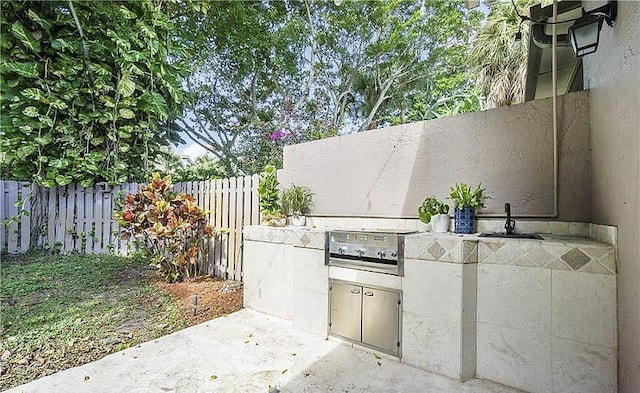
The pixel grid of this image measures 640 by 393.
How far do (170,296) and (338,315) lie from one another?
234 cm

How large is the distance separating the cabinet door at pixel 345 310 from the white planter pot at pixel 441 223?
934 mm

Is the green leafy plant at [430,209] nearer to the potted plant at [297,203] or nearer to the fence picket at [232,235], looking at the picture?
the potted plant at [297,203]

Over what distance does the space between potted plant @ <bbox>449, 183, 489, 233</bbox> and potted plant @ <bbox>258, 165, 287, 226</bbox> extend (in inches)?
83.9

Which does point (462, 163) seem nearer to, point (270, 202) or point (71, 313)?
point (270, 202)

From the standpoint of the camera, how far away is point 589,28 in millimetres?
2086

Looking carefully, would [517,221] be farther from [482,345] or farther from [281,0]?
[281,0]

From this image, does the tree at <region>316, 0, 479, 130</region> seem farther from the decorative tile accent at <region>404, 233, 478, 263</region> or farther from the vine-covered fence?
the decorative tile accent at <region>404, 233, 478, 263</region>

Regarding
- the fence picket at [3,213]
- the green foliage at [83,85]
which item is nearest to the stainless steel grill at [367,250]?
the green foliage at [83,85]

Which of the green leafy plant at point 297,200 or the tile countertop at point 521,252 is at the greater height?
the green leafy plant at point 297,200

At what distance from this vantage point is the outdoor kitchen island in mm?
2021

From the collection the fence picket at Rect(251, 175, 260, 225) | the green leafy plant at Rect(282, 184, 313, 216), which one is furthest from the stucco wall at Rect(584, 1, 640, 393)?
the fence picket at Rect(251, 175, 260, 225)

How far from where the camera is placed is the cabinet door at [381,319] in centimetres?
270

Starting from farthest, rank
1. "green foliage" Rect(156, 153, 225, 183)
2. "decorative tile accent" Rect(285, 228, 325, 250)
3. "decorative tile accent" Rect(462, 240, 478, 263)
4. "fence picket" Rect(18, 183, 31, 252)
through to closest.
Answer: "green foliage" Rect(156, 153, 225, 183), "fence picket" Rect(18, 183, 31, 252), "decorative tile accent" Rect(285, 228, 325, 250), "decorative tile accent" Rect(462, 240, 478, 263)

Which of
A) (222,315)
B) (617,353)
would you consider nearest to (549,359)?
(617,353)
